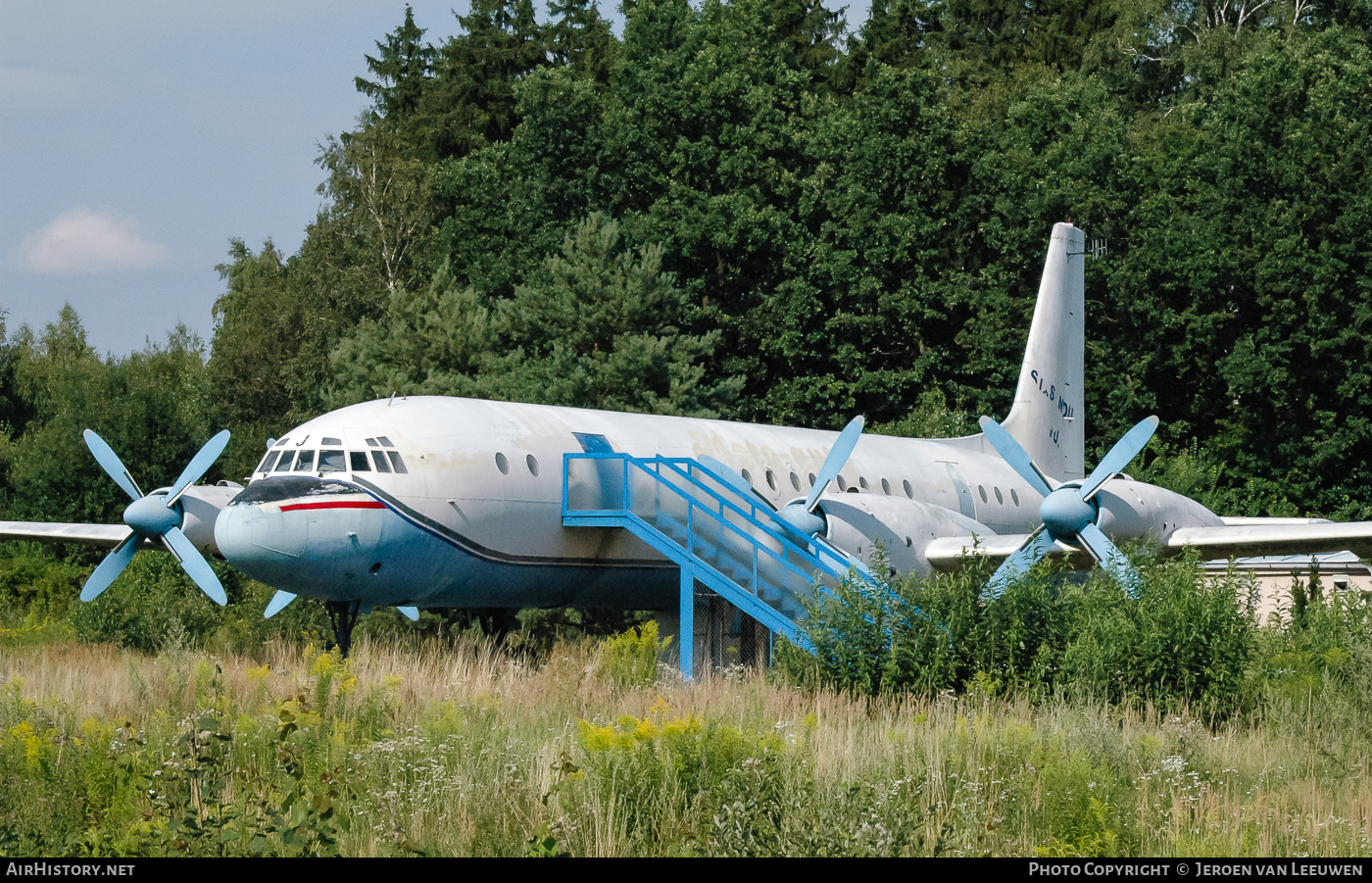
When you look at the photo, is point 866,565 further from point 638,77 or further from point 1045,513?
point 638,77

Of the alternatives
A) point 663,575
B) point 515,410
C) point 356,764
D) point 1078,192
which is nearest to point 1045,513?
point 663,575

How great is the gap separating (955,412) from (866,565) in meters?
22.8

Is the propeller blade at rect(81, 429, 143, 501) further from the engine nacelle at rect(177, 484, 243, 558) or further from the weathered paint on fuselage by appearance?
the weathered paint on fuselage

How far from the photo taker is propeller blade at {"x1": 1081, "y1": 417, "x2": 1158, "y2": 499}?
19.3m

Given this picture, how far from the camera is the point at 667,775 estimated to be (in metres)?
10.3

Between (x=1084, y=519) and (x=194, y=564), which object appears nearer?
(x=1084, y=519)

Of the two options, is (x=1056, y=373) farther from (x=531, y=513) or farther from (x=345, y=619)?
(x=345, y=619)

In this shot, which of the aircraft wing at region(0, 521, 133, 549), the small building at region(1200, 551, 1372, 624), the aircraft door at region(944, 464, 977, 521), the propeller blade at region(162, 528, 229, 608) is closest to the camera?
the propeller blade at region(162, 528, 229, 608)

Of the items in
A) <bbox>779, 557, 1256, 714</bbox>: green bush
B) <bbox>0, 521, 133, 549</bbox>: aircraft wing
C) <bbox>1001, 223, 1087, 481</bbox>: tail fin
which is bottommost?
<bbox>779, 557, 1256, 714</bbox>: green bush

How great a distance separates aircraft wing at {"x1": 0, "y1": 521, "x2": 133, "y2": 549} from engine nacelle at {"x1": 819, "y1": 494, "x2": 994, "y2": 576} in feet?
38.5

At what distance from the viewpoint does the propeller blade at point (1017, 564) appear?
16125 millimetres

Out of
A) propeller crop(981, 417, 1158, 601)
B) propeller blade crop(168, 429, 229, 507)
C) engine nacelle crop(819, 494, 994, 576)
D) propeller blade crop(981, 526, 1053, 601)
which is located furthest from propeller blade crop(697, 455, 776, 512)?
propeller blade crop(168, 429, 229, 507)

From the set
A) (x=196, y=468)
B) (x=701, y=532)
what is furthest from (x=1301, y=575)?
(x=196, y=468)

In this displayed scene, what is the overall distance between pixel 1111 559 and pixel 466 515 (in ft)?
27.4
